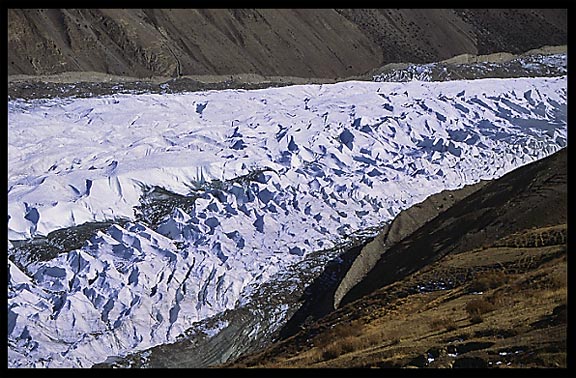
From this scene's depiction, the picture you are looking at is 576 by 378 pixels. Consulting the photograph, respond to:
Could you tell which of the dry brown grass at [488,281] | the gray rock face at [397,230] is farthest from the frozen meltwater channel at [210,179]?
the dry brown grass at [488,281]

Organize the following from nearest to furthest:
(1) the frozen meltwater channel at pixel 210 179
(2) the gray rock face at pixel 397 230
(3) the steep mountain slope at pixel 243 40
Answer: (1) the frozen meltwater channel at pixel 210 179, (2) the gray rock face at pixel 397 230, (3) the steep mountain slope at pixel 243 40

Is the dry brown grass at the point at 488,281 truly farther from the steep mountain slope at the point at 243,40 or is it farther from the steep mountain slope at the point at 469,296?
the steep mountain slope at the point at 243,40

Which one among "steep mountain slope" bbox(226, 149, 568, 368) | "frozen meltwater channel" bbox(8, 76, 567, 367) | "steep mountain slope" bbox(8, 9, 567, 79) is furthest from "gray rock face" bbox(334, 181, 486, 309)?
"steep mountain slope" bbox(8, 9, 567, 79)

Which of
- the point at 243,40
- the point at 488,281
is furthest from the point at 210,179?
the point at 243,40

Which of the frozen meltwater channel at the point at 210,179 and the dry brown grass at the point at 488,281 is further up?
the frozen meltwater channel at the point at 210,179

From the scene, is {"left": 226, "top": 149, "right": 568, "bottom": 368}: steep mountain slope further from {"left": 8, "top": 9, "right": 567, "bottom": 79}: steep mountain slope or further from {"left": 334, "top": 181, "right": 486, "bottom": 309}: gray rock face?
{"left": 8, "top": 9, "right": 567, "bottom": 79}: steep mountain slope

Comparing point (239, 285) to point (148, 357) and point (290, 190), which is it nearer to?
point (148, 357)
